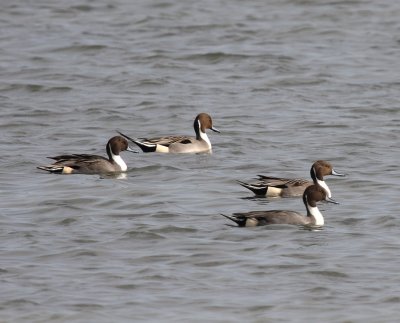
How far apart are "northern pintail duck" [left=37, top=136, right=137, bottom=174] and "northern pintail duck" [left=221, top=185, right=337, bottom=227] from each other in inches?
130

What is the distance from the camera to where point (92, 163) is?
57.2ft

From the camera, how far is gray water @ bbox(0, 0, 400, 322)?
11.9 metres

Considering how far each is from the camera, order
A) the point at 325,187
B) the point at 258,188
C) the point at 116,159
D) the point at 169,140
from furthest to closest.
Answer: the point at 169,140 < the point at 116,159 < the point at 325,187 < the point at 258,188

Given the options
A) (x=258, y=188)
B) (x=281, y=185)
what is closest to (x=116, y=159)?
(x=258, y=188)

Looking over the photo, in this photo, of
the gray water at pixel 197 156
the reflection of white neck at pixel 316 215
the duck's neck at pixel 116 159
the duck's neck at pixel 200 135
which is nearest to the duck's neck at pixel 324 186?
the gray water at pixel 197 156

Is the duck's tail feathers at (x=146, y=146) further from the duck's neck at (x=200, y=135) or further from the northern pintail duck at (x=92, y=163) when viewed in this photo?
the northern pintail duck at (x=92, y=163)

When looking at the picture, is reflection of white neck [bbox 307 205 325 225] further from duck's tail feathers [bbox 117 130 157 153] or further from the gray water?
duck's tail feathers [bbox 117 130 157 153]

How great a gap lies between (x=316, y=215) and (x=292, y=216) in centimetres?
26

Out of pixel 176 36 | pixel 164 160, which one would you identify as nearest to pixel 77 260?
pixel 164 160

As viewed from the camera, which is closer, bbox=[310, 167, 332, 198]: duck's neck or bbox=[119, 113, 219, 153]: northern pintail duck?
bbox=[310, 167, 332, 198]: duck's neck

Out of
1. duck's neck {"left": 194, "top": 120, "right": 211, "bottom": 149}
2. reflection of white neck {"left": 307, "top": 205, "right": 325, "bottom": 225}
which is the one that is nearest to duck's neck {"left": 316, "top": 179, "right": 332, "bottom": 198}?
reflection of white neck {"left": 307, "top": 205, "right": 325, "bottom": 225}

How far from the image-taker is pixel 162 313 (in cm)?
1136

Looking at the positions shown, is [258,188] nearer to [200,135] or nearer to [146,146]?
[146,146]

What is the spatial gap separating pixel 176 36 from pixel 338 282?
1677 cm
